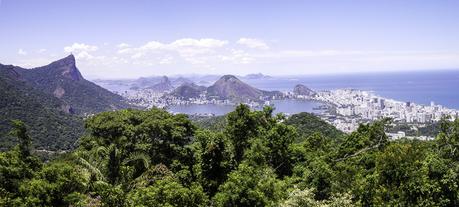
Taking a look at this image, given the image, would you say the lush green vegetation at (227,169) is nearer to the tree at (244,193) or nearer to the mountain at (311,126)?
the tree at (244,193)

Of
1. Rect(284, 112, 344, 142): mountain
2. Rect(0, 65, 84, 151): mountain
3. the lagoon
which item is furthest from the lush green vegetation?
the lagoon

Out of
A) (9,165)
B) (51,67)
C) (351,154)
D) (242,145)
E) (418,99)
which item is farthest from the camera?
(51,67)

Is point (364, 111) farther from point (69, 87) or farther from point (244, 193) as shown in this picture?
point (69, 87)

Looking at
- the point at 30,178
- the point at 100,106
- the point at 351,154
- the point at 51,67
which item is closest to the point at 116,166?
the point at 30,178

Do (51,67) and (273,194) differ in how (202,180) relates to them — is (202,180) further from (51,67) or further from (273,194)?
(51,67)

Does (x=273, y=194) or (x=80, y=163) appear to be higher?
(x=80, y=163)

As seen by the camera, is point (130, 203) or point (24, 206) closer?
point (130, 203)

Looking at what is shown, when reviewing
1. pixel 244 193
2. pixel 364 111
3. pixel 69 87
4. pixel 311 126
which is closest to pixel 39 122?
pixel 311 126

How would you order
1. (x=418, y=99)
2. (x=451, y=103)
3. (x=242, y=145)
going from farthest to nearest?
(x=418, y=99)
(x=451, y=103)
(x=242, y=145)
